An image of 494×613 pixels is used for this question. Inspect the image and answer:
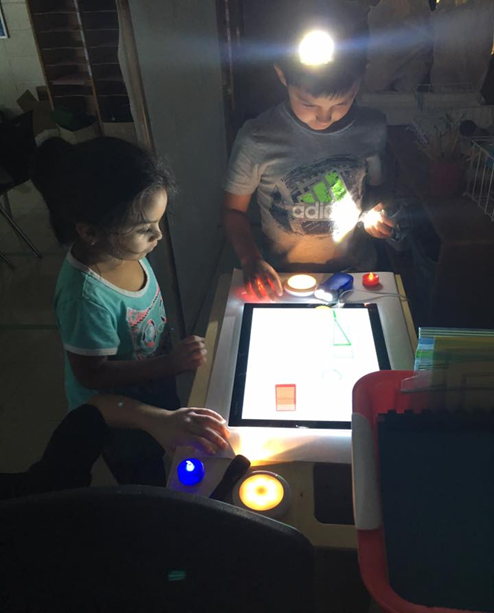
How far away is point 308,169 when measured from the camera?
122 cm

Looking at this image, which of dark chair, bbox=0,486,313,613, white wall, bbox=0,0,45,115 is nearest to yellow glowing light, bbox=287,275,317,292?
dark chair, bbox=0,486,313,613

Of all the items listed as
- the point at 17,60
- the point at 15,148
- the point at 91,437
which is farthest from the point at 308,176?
the point at 17,60

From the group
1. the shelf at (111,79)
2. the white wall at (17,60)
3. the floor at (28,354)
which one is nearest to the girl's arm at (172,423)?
the floor at (28,354)

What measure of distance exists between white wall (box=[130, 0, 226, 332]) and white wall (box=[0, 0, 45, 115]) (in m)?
2.57

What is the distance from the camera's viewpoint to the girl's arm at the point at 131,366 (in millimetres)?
883

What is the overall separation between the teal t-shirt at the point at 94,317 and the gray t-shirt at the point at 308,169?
0.47 metres

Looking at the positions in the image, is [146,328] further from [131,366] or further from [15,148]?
[15,148]

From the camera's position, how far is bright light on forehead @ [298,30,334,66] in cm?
99

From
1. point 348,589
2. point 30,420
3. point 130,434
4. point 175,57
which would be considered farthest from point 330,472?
point 30,420

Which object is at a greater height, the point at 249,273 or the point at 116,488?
the point at 249,273

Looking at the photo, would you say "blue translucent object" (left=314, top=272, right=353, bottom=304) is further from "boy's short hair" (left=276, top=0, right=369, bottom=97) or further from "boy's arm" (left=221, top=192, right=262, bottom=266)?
"boy's short hair" (left=276, top=0, right=369, bottom=97)

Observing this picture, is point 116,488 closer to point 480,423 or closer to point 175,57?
point 480,423

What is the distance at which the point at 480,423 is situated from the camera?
0.55 m

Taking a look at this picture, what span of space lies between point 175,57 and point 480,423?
1192 millimetres
